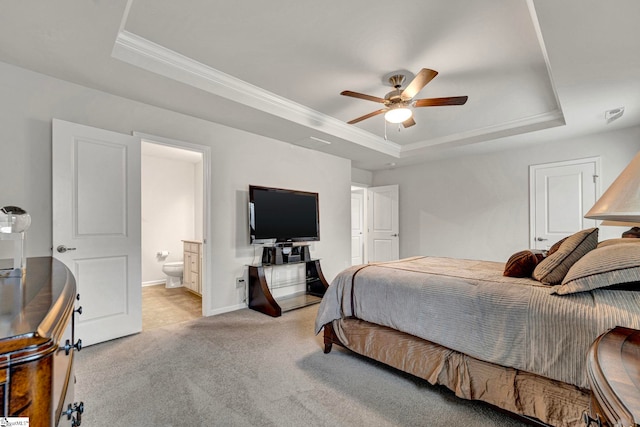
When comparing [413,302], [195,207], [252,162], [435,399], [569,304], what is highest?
[252,162]

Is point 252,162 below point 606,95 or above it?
below

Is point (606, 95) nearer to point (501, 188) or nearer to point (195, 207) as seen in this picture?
point (501, 188)

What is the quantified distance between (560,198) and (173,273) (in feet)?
20.0

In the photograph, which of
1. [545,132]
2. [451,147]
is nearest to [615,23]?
[545,132]

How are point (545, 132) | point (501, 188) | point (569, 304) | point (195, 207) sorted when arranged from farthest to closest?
point (195, 207), point (501, 188), point (545, 132), point (569, 304)

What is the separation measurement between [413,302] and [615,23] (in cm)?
214

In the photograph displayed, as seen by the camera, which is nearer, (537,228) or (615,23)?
(615,23)

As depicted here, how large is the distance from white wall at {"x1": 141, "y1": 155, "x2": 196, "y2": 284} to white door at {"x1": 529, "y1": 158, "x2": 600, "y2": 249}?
5.91 m

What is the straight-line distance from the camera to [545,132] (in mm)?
4031

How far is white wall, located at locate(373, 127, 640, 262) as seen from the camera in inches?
159

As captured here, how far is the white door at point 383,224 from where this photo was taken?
244 inches

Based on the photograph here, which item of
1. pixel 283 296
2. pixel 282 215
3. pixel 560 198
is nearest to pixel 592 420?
pixel 282 215

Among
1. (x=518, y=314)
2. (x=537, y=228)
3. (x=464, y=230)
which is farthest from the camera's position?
(x=464, y=230)

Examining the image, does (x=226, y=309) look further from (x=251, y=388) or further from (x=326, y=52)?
(x=326, y=52)
